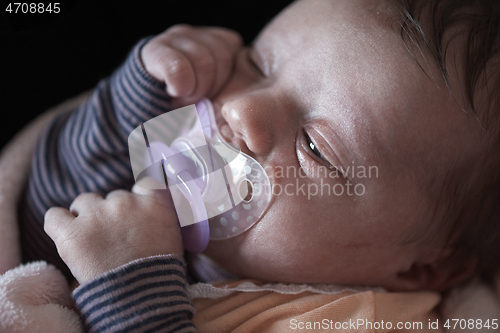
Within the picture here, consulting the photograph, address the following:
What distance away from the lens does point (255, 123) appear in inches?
33.7

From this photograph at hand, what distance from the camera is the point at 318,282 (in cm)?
97

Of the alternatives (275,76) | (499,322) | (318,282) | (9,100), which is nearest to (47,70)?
(9,100)

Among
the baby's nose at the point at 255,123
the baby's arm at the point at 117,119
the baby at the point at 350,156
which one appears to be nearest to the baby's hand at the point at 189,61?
the baby's arm at the point at 117,119

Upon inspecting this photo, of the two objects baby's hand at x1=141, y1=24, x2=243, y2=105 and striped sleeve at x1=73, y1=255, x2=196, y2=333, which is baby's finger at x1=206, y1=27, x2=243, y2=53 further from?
striped sleeve at x1=73, y1=255, x2=196, y2=333

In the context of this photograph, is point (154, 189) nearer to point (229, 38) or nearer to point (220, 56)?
point (220, 56)

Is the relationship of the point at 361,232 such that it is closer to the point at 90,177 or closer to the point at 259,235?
the point at 259,235

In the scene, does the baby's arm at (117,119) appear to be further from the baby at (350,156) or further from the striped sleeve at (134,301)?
the striped sleeve at (134,301)

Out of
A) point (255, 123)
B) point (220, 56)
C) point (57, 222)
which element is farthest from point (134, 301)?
point (220, 56)

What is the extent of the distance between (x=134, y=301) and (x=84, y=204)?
27cm

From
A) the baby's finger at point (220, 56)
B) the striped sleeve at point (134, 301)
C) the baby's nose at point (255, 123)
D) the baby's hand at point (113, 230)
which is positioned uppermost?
the baby's finger at point (220, 56)

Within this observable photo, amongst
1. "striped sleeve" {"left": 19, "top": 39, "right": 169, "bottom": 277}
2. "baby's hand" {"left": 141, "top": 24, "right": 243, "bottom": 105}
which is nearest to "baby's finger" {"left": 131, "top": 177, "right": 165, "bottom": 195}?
"striped sleeve" {"left": 19, "top": 39, "right": 169, "bottom": 277}

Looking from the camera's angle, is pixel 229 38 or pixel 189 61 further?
pixel 229 38

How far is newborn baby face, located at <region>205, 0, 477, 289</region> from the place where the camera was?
0.83 meters

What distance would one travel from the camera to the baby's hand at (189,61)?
41.2 inches
